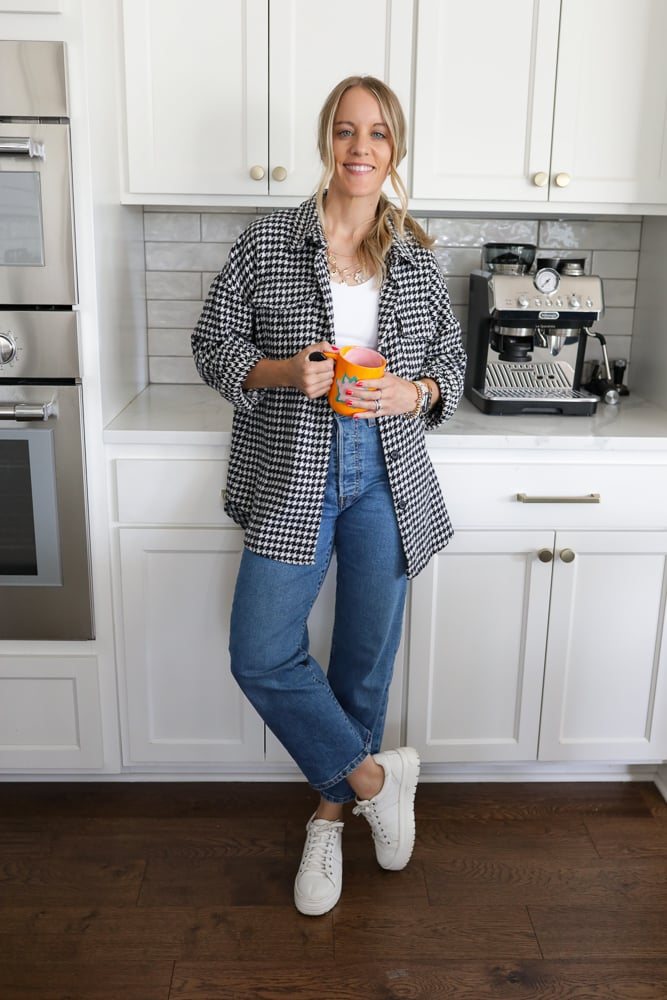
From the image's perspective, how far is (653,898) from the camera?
1901 mm

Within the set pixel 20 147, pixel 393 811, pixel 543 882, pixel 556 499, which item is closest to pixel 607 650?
pixel 556 499

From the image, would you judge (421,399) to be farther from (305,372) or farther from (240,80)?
(240,80)

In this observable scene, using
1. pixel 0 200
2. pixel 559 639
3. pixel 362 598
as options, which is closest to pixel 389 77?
pixel 0 200

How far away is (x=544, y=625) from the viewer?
7.01 feet

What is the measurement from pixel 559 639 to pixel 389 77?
136 cm

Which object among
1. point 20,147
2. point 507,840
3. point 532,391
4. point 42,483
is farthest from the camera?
point 532,391

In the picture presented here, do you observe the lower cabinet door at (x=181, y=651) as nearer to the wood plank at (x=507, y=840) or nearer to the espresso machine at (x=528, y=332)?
the wood plank at (x=507, y=840)

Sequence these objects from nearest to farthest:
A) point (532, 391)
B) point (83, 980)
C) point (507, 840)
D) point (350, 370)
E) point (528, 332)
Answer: point (350, 370) < point (83, 980) < point (507, 840) < point (528, 332) < point (532, 391)

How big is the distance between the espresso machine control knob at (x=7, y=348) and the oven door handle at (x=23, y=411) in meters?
0.09

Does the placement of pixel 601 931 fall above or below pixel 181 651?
below

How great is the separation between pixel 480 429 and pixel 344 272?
0.53 m

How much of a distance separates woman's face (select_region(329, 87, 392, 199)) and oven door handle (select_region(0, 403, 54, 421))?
772mm

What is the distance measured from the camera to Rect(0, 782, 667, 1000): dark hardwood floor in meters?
1.67

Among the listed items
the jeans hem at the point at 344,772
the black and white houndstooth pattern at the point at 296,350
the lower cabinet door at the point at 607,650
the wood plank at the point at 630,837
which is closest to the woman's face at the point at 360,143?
the black and white houndstooth pattern at the point at 296,350
